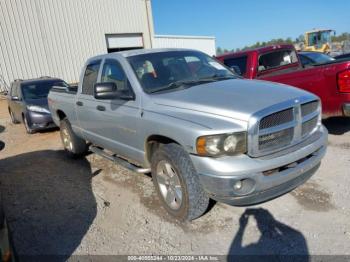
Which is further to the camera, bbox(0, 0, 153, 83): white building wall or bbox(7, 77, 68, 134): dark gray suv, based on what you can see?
bbox(0, 0, 153, 83): white building wall

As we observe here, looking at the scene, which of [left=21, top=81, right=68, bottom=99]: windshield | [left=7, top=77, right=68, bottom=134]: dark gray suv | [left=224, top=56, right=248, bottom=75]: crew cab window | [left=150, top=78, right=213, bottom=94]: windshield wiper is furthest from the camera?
[left=21, top=81, right=68, bottom=99]: windshield

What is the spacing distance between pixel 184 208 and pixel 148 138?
94 centimetres

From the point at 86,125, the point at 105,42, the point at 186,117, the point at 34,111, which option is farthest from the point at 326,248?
the point at 105,42

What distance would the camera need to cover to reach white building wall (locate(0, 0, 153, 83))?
693 inches

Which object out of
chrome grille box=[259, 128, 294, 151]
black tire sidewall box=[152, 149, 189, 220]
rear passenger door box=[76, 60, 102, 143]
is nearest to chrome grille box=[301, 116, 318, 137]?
chrome grille box=[259, 128, 294, 151]

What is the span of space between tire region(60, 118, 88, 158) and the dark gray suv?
2.89 m

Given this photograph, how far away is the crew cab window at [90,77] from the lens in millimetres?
5152

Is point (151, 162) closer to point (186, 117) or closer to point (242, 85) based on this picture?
point (186, 117)

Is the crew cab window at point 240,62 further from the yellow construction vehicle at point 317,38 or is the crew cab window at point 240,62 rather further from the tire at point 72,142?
the yellow construction vehicle at point 317,38

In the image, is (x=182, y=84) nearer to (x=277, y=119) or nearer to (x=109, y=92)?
(x=109, y=92)

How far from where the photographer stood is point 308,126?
355 cm

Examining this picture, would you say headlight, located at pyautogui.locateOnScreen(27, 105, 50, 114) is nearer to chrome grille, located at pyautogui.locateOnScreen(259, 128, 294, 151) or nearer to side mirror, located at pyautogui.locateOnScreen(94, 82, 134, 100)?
side mirror, located at pyautogui.locateOnScreen(94, 82, 134, 100)

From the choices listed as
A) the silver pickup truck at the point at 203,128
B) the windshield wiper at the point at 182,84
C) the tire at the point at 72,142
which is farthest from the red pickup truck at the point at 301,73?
the tire at the point at 72,142

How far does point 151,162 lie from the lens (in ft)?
12.7
